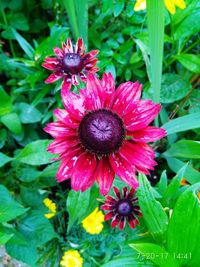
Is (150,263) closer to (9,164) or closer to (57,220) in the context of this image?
(57,220)

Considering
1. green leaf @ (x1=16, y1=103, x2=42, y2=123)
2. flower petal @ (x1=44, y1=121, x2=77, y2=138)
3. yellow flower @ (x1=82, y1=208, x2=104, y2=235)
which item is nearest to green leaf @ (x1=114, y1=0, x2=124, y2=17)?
green leaf @ (x1=16, y1=103, x2=42, y2=123)

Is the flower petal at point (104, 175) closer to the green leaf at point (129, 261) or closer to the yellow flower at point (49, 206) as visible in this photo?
the green leaf at point (129, 261)

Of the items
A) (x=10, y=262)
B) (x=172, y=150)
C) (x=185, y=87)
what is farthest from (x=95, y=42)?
(x=10, y=262)

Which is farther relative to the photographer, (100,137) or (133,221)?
(133,221)

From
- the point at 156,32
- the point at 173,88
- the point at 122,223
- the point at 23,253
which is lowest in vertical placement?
the point at 23,253

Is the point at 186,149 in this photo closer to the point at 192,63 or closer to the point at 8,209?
the point at 192,63

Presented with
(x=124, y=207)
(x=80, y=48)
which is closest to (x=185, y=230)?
(x=124, y=207)

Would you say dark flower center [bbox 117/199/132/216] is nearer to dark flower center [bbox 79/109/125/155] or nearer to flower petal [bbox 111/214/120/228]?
flower petal [bbox 111/214/120/228]
